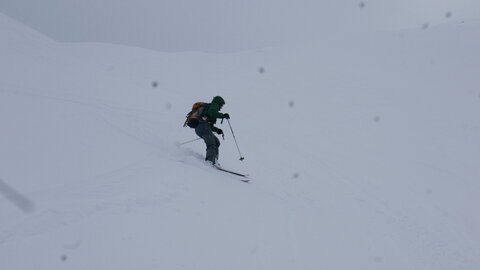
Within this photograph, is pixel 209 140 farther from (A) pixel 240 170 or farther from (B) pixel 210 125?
(A) pixel 240 170

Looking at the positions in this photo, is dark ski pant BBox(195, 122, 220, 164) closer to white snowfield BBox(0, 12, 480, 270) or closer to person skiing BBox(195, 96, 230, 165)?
person skiing BBox(195, 96, 230, 165)

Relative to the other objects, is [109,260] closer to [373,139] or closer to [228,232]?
[228,232]

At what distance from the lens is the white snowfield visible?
4707mm

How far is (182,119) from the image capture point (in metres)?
14.0

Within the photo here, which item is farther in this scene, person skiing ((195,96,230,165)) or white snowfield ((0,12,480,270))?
person skiing ((195,96,230,165))

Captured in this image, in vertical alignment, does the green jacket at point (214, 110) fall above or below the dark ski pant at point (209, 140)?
above

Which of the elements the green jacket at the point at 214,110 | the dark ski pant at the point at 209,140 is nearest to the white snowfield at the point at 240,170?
the dark ski pant at the point at 209,140

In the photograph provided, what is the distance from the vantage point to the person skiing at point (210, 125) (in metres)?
9.12

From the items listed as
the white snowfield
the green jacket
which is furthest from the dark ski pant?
the white snowfield

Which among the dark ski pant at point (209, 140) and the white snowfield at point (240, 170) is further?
the dark ski pant at point (209, 140)

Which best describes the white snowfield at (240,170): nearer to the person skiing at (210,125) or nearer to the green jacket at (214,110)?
the person skiing at (210,125)

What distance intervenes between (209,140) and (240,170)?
48.5 inches

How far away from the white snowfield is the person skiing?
45cm

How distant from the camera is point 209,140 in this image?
30.1 feet
